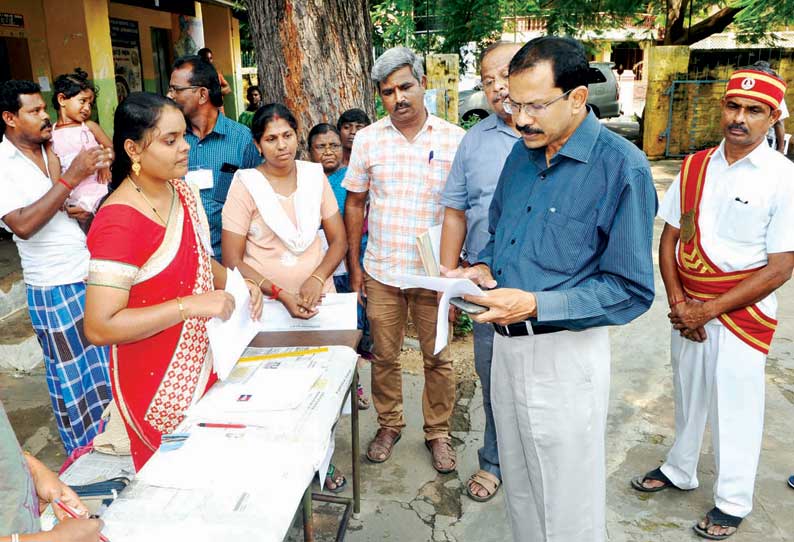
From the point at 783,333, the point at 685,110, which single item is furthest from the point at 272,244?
the point at 685,110

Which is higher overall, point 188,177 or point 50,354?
point 188,177

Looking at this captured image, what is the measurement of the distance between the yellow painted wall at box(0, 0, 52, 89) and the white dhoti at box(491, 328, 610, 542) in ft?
23.4

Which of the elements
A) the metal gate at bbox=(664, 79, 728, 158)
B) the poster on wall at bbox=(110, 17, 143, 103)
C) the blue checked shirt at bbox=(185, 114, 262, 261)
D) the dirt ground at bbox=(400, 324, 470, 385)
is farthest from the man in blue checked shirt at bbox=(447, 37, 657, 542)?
the metal gate at bbox=(664, 79, 728, 158)

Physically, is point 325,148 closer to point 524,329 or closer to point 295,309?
point 295,309

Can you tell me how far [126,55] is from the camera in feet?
31.6

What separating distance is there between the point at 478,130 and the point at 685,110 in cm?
1064

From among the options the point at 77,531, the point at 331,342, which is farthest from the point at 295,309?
the point at 77,531

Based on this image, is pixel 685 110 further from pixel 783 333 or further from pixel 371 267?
pixel 371 267

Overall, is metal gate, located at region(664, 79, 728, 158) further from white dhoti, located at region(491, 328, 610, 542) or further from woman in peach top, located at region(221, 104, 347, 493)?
white dhoti, located at region(491, 328, 610, 542)

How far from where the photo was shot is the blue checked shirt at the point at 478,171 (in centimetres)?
271

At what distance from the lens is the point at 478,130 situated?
2760mm

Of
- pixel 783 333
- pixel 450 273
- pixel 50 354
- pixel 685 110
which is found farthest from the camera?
pixel 685 110

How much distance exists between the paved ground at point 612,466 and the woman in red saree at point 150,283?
1.12 meters

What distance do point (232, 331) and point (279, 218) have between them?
2.80 feet
